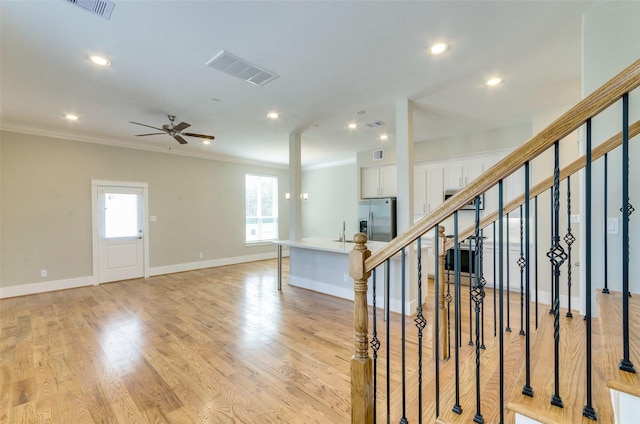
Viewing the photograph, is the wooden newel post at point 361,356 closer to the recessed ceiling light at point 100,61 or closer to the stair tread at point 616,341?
the stair tread at point 616,341

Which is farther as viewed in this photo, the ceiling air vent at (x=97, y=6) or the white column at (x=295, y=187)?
the white column at (x=295, y=187)

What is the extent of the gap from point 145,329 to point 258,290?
1.92 meters

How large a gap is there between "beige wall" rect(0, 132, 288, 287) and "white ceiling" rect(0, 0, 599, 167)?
665 mm

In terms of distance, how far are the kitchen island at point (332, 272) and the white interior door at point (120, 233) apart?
10.8 ft

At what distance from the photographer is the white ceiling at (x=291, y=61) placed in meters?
2.19

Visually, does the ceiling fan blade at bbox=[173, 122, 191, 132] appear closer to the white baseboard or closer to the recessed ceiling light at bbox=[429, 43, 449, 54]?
the recessed ceiling light at bbox=[429, 43, 449, 54]

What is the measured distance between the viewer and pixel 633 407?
0.89 metres

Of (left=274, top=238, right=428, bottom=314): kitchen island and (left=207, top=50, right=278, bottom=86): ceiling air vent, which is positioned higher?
(left=207, top=50, right=278, bottom=86): ceiling air vent

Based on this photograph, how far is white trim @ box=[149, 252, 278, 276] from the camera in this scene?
21.2 ft

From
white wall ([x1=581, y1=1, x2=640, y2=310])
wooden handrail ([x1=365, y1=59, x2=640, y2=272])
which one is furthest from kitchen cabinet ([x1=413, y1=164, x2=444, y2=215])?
wooden handrail ([x1=365, y1=59, x2=640, y2=272])

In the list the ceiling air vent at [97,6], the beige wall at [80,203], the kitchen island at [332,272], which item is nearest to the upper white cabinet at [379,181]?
the kitchen island at [332,272]

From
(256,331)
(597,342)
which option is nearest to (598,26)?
(597,342)

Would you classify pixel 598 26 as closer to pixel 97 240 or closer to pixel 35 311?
pixel 35 311

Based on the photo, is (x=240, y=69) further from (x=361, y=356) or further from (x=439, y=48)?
(x=361, y=356)
